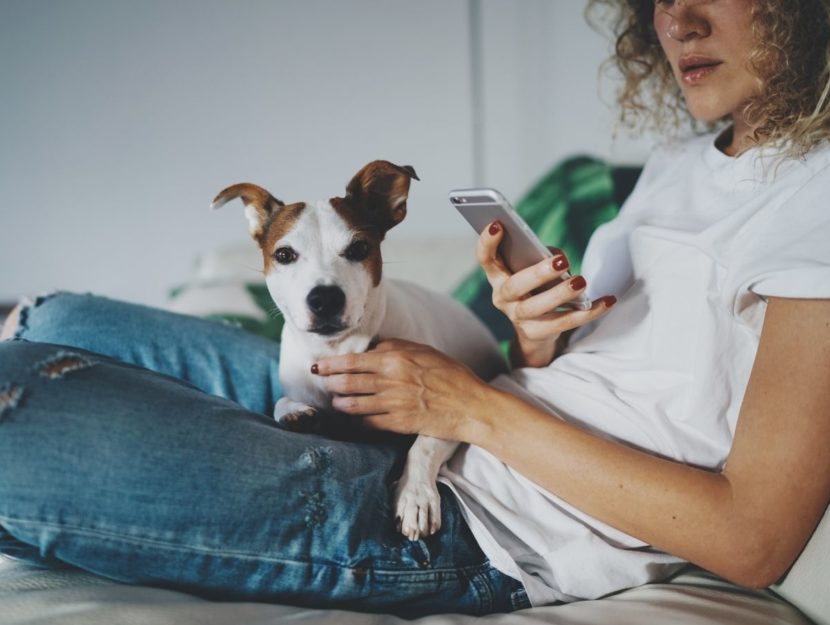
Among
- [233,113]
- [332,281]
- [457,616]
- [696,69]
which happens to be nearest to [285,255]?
[332,281]

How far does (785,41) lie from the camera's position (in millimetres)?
920

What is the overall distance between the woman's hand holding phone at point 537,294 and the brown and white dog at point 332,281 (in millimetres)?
158

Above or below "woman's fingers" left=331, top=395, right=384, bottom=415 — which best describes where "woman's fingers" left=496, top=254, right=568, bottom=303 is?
above

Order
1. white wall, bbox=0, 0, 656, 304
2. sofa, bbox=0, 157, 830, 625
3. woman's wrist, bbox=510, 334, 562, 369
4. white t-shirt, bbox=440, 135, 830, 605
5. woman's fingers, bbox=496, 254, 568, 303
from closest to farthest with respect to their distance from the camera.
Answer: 1. sofa, bbox=0, 157, 830, 625
2. white t-shirt, bbox=440, 135, 830, 605
3. woman's fingers, bbox=496, 254, 568, 303
4. woman's wrist, bbox=510, 334, 562, 369
5. white wall, bbox=0, 0, 656, 304

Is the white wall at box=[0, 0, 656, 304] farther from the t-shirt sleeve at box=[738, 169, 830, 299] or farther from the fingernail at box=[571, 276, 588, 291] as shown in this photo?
the t-shirt sleeve at box=[738, 169, 830, 299]

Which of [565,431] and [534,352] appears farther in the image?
[534,352]

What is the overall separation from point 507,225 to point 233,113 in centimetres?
192

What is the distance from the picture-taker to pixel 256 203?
110 cm

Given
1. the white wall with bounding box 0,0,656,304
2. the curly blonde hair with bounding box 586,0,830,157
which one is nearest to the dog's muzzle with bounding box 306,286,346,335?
the curly blonde hair with bounding box 586,0,830,157

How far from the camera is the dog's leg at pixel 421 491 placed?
87 cm

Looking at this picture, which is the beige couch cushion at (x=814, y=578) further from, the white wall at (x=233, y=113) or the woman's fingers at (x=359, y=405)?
the white wall at (x=233, y=113)

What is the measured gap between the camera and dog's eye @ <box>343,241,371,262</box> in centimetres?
106

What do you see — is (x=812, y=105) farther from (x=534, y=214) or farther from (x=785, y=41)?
(x=534, y=214)

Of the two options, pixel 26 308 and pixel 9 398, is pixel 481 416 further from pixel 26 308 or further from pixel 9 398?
pixel 26 308
